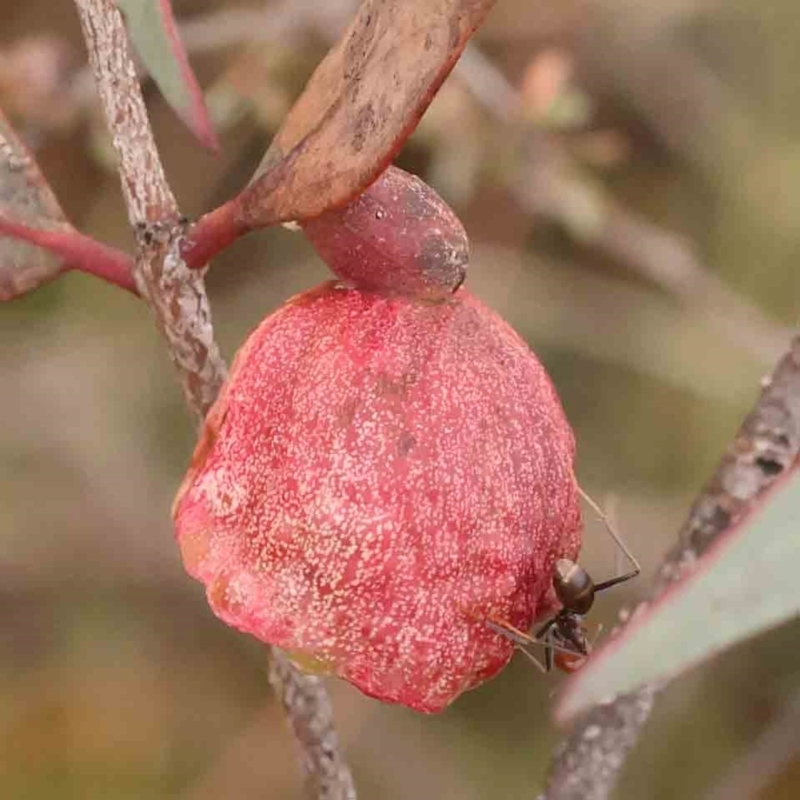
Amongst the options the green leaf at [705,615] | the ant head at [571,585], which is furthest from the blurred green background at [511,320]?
the green leaf at [705,615]

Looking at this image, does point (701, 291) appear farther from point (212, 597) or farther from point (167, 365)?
point (212, 597)

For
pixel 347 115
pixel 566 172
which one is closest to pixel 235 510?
pixel 347 115

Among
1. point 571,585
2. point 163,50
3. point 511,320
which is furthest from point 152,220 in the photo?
point 511,320

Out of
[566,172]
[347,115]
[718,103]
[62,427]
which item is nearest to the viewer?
[347,115]

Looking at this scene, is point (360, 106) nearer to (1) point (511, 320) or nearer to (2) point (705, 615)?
(2) point (705, 615)

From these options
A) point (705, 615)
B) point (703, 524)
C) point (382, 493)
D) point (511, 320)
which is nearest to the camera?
point (705, 615)

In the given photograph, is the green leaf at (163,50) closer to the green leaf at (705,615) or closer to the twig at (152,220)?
the twig at (152,220)
